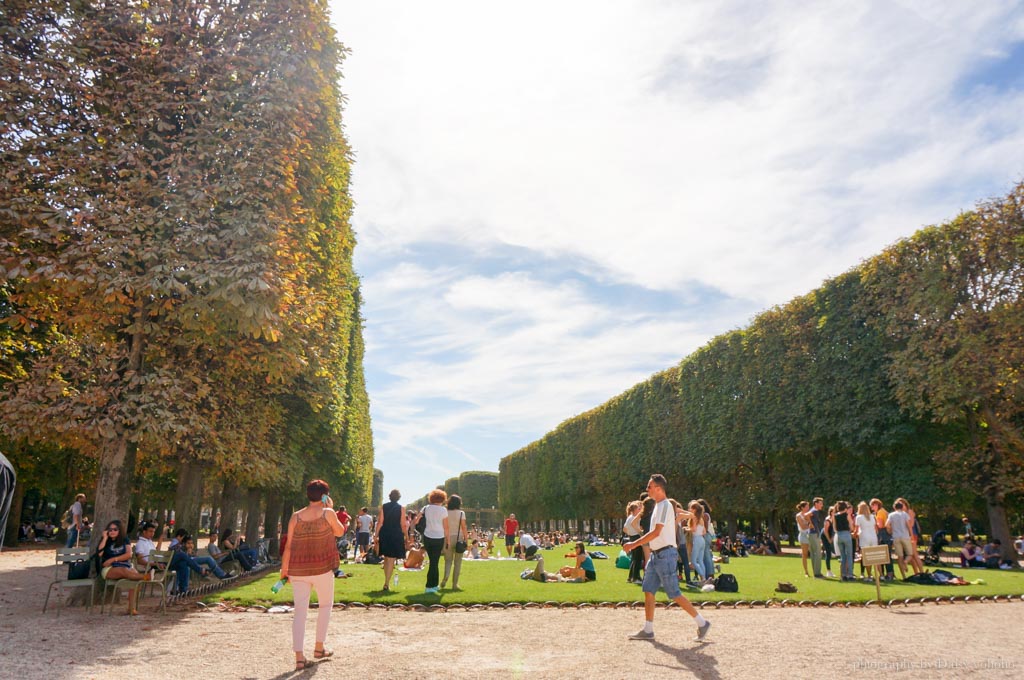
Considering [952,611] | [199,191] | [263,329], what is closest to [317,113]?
[199,191]

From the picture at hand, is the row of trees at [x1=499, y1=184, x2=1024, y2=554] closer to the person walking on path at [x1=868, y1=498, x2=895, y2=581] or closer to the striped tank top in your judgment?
the person walking on path at [x1=868, y1=498, x2=895, y2=581]

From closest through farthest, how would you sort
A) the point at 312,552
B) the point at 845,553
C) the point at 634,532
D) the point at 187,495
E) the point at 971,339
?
the point at 312,552
the point at 634,532
the point at 845,553
the point at 187,495
the point at 971,339

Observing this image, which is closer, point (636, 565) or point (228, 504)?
point (636, 565)

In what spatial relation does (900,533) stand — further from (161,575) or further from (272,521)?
(272,521)

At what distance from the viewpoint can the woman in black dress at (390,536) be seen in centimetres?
1406

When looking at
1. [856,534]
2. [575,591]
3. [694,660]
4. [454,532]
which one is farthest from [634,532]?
[856,534]

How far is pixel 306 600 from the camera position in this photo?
7262 mm

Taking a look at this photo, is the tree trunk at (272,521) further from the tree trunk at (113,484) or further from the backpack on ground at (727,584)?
the backpack on ground at (727,584)

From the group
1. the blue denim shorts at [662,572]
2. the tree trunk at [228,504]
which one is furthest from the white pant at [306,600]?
the tree trunk at [228,504]

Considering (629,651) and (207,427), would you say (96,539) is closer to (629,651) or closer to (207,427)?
(207,427)

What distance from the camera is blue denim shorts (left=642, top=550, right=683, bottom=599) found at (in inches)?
332

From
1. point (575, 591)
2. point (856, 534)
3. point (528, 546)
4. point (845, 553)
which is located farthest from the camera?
point (528, 546)

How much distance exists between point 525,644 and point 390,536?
618 cm

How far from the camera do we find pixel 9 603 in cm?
1265
